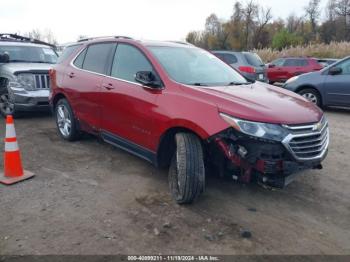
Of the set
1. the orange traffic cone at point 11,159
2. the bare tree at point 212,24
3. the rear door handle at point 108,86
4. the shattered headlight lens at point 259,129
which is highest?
the bare tree at point 212,24

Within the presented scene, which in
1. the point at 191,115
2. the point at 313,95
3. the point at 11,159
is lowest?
the point at 11,159

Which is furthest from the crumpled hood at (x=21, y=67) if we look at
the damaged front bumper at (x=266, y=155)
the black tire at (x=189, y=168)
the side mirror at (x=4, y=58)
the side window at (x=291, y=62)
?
the side window at (x=291, y=62)

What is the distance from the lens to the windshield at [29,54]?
9086 mm

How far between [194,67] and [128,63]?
2.93 feet

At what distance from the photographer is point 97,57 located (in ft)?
18.6

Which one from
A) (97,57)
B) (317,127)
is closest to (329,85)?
(317,127)

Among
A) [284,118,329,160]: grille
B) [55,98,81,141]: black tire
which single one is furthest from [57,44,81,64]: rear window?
[284,118,329,160]: grille

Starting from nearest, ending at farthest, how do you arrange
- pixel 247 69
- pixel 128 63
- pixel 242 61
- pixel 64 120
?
Answer: 1. pixel 128 63
2. pixel 64 120
3. pixel 247 69
4. pixel 242 61

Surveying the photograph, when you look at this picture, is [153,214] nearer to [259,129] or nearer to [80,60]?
[259,129]

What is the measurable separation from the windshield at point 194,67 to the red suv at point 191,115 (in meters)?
0.02

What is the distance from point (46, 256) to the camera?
3.10 meters

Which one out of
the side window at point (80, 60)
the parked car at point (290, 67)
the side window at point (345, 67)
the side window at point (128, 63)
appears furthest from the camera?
the parked car at point (290, 67)

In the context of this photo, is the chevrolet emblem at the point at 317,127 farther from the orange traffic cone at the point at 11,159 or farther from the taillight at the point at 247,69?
the taillight at the point at 247,69

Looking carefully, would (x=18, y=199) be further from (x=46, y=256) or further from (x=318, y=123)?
(x=318, y=123)
